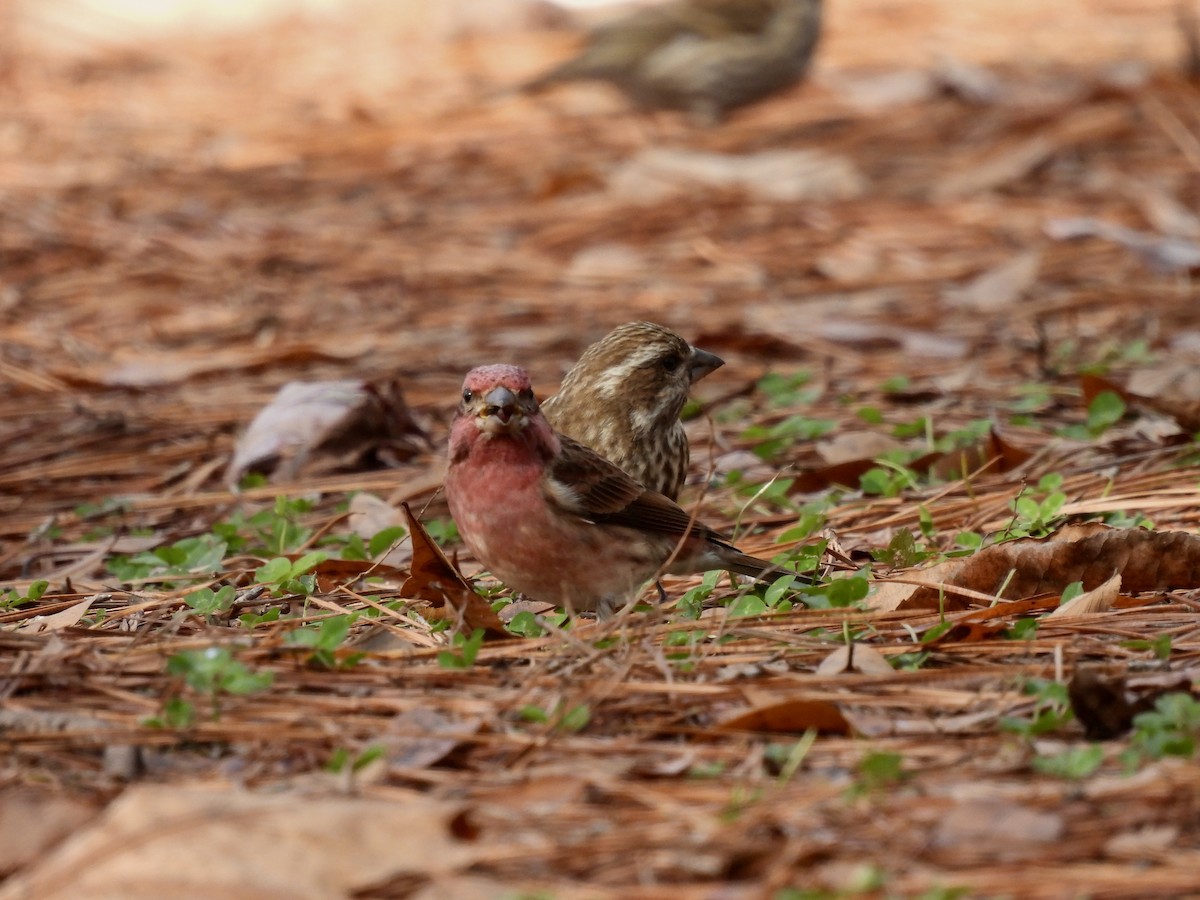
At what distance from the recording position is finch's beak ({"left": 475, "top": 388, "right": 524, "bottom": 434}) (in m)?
4.11

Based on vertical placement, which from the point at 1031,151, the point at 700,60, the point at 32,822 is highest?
the point at 700,60

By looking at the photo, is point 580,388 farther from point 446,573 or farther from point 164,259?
point 164,259

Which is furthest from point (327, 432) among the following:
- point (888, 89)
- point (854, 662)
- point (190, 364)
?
point (888, 89)

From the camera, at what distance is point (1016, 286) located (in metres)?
8.57

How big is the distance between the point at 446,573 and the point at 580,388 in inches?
61.3

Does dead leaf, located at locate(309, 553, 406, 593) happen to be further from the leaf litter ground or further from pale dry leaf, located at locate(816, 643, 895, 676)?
pale dry leaf, located at locate(816, 643, 895, 676)

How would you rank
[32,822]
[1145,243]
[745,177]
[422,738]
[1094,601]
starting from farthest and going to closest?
1. [745,177]
2. [1145,243]
3. [1094,601]
4. [422,738]
5. [32,822]

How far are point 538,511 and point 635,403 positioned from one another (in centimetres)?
120

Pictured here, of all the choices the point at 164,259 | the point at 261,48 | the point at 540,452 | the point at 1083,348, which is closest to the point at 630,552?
the point at 540,452

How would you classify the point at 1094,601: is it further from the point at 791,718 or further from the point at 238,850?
the point at 238,850

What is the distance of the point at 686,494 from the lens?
19.9 feet

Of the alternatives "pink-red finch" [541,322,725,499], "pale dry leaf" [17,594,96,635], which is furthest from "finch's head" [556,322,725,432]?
"pale dry leaf" [17,594,96,635]

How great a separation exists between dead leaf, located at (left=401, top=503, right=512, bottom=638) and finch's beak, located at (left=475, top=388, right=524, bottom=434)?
0.98 ft

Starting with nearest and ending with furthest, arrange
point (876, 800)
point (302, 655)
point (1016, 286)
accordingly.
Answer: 1. point (876, 800)
2. point (302, 655)
3. point (1016, 286)
